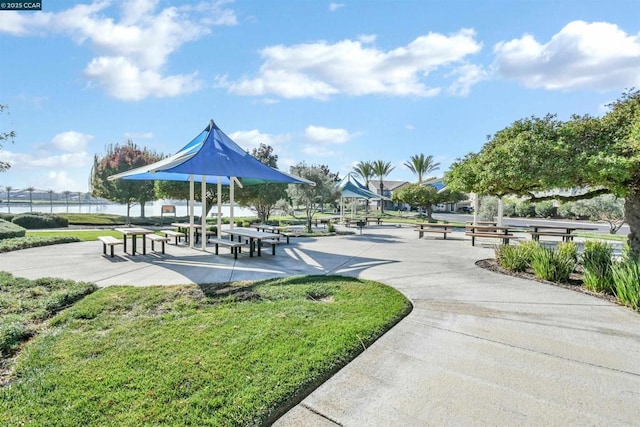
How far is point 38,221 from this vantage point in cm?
1911

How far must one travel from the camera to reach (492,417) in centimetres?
251

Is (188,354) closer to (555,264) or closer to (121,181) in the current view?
(555,264)

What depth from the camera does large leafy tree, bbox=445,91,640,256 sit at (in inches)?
214

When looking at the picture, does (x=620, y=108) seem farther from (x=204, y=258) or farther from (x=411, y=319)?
(x=204, y=258)

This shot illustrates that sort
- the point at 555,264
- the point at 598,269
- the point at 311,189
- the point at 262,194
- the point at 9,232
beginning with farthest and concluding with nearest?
the point at 262,194 < the point at 311,189 < the point at 9,232 < the point at 555,264 < the point at 598,269

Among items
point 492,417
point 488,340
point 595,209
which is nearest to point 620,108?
point 488,340

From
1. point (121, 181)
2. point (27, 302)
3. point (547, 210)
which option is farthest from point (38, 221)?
point (547, 210)

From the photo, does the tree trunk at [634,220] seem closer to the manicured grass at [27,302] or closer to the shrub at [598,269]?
the shrub at [598,269]

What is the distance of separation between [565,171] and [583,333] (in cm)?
299

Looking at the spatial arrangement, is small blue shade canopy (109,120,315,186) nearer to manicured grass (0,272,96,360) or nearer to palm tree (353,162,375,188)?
manicured grass (0,272,96,360)

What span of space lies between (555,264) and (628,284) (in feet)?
5.65

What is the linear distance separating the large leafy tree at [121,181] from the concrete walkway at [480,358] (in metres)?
19.4

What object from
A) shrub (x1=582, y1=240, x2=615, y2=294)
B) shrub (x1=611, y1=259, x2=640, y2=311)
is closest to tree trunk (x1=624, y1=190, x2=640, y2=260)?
shrub (x1=582, y1=240, x2=615, y2=294)

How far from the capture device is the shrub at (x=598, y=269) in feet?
18.9
